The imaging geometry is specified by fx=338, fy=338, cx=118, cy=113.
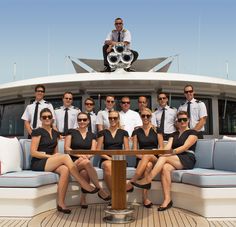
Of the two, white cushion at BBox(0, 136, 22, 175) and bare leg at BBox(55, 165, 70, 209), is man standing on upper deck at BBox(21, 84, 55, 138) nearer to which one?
white cushion at BBox(0, 136, 22, 175)

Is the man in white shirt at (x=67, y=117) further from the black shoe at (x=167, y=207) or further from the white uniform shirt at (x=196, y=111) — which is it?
the black shoe at (x=167, y=207)

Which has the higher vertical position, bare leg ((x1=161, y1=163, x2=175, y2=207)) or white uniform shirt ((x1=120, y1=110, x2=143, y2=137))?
white uniform shirt ((x1=120, y1=110, x2=143, y2=137))

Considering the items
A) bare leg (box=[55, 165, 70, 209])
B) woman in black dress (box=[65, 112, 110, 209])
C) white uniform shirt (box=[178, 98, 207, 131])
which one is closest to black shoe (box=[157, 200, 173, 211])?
woman in black dress (box=[65, 112, 110, 209])

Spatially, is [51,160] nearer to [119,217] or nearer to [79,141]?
[79,141]

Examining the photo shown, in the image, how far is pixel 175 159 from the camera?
4.77 meters

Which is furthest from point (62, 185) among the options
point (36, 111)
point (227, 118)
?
point (227, 118)

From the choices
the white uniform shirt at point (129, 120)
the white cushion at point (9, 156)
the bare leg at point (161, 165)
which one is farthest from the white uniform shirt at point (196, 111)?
the white cushion at point (9, 156)

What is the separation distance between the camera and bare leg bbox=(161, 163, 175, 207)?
4.58 meters

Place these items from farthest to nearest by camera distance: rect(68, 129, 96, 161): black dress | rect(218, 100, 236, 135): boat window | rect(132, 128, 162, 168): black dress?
rect(218, 100, 236, 135): boat window, rect(132, 128, 162, 168): black dress, rect(68, 129, 96, 161): black dress

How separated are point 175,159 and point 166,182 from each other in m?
0.36

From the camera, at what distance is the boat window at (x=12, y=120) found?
27.4 ft

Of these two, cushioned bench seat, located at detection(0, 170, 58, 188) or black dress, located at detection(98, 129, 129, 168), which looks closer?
cushioned bench seat, located at detection(0, 170, 58, 188)

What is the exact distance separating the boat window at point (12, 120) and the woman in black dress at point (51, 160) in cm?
361

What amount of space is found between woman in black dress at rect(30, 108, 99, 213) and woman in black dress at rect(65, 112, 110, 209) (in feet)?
0.53
